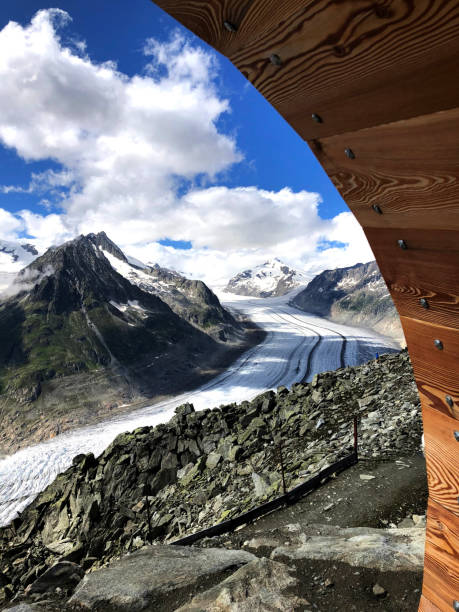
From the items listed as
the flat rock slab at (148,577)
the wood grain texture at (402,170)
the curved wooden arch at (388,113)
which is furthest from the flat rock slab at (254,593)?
the wood grain texture at (402,170)

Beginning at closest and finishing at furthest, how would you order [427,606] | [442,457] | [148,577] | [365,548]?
[442,457]
[427,606]
[365,548]
[148,577]

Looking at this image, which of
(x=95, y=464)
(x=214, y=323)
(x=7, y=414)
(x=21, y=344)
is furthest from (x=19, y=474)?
(x=214, y=323)

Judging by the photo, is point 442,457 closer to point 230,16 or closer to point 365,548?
point 230,16

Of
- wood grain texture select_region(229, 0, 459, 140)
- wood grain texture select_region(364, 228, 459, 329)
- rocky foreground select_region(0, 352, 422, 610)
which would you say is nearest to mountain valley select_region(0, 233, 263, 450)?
rocky foreground select_region(0, 352, 422, 610)

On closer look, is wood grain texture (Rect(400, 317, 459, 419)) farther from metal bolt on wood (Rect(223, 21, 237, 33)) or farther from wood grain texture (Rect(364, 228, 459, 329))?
metal bolt on wood (Rect(223, 21, 237, 33))

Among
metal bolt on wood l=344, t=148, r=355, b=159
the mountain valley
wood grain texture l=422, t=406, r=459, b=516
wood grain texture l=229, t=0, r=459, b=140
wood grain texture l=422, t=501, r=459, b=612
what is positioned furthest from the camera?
the mountain valley

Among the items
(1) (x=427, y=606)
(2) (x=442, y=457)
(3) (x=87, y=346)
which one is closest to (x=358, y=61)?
(2) (x=442, y=457)

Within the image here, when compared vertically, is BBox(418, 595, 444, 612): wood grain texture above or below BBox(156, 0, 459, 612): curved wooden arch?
below
